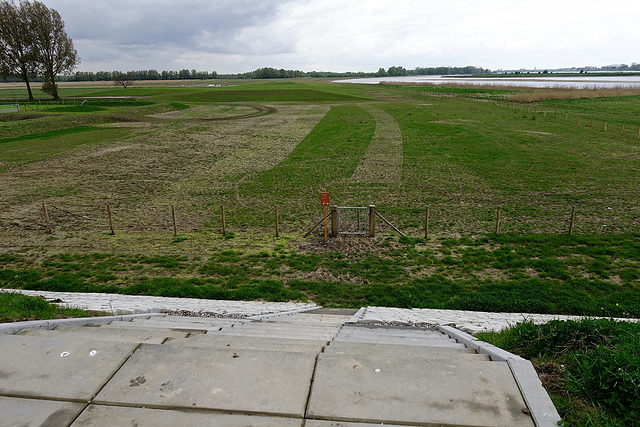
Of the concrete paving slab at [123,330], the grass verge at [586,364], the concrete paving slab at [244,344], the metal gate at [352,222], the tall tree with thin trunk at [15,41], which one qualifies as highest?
the tall tree with thin trunk at [15,41]

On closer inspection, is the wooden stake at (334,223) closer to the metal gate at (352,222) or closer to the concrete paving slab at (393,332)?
the metal gate at (352,222)

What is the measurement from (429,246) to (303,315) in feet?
20.1

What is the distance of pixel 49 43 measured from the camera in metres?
65.7

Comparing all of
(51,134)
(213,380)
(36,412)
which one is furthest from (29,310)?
Answer: (51,134)

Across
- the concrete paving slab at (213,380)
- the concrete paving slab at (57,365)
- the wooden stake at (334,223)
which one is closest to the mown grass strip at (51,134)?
the wooden stake at (334,223)

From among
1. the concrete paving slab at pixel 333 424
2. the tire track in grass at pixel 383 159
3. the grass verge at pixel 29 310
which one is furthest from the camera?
the tire track in grass at pixel 383 159

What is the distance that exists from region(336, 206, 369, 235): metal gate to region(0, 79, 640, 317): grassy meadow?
617 millimetres

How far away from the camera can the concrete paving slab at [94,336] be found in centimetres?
538

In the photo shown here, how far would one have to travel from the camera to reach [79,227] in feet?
49.0

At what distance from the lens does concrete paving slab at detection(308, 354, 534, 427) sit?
3.67m

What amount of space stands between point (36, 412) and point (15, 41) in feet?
265

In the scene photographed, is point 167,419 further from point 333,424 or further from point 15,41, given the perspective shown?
point 15,41

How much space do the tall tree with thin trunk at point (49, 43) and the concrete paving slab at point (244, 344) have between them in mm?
79256

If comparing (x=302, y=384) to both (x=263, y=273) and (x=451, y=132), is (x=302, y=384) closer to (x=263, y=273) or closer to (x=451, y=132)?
(x=263, y=273)
